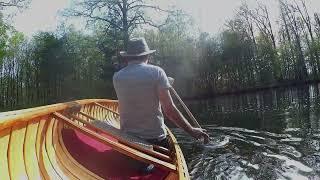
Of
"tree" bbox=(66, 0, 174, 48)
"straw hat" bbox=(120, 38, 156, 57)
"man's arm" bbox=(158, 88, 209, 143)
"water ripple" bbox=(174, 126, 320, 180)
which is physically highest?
"tree" bbox=(66, 0, 174, 48)

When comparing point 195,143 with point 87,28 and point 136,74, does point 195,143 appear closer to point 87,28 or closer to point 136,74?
point 136,74

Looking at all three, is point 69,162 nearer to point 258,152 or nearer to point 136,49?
point 136,49

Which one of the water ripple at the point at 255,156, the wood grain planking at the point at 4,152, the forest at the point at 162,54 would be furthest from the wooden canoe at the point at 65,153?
the forest at the point at 162,54

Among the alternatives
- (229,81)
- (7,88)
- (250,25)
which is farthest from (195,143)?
(250,25)

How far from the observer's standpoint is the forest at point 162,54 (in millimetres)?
28125

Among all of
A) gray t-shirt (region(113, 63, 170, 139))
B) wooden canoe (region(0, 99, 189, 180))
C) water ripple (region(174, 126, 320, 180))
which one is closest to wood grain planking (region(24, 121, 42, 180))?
wooden canoe (region(0, 99, 189, 180))

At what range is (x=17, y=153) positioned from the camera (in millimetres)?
2980

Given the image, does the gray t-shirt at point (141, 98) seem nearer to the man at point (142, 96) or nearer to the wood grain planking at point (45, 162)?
the man at point (142, 96)

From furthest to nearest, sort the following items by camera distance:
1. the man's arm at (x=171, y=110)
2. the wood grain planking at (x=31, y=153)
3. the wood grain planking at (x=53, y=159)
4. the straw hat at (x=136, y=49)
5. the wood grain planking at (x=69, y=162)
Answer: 1. the straw hat at (x=136, y=49)
2. the man's arm at (x=171, y=110)
3. the wood grain planking at (x=69, y=162)
4. the wood grain planking at (x=53, y=159)
5. the wood grain planking at (x=31, y=153)

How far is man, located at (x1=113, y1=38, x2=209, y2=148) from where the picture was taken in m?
3.72

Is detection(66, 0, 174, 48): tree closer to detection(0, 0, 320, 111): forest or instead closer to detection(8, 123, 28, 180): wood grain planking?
detection(0, 0, 320, 111): forest

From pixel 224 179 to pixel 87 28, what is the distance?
959 inches

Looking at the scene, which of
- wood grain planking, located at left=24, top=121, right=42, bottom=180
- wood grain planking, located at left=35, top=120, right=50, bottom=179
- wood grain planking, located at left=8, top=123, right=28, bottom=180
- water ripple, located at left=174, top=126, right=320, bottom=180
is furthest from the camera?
water ripple, located at left=174, top=126, right=320, bottom=180

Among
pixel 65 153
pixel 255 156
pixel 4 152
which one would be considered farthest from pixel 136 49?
pixel 255 156
